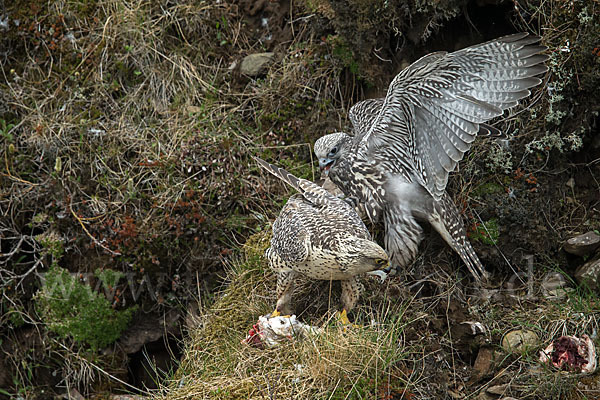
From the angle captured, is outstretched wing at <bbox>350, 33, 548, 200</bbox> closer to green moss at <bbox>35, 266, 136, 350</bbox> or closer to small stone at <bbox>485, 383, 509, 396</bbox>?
small stone at <bbox>485, 383, 509, 396</bbox>

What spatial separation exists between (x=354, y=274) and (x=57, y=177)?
2.91 meters

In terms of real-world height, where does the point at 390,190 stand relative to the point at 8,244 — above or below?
above

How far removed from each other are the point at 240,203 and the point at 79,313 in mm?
1489

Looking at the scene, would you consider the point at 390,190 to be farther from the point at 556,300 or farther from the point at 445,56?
the point at 556,300

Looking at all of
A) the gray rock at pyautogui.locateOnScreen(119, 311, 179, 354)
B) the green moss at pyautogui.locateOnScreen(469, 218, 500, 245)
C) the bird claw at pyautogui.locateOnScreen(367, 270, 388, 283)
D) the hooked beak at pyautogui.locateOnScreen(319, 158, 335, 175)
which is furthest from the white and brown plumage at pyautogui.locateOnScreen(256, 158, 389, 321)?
the gray rock at pyautogui.locateOnScreen(119, 311, 179, 354)

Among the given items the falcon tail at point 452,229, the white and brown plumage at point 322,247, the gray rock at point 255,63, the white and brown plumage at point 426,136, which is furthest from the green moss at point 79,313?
the falcon tail at point 452,229

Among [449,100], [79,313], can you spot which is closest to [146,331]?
[79,313]

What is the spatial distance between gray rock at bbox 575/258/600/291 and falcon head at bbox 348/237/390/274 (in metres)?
1.48

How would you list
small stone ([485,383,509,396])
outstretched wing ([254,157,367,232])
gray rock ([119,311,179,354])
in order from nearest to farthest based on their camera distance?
small stone ([485,383,509,396]) < outstretched wing ([254,157,367,232]) < gray rock ([119,311,179,354])

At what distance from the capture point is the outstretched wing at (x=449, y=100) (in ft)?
12.6

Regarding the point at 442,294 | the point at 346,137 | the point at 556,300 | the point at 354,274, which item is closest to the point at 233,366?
the point at 354,274

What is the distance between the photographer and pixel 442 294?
4.21 metres

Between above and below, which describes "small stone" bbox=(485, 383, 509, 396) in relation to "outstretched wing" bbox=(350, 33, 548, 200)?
below

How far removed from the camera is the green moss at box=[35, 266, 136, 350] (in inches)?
194
